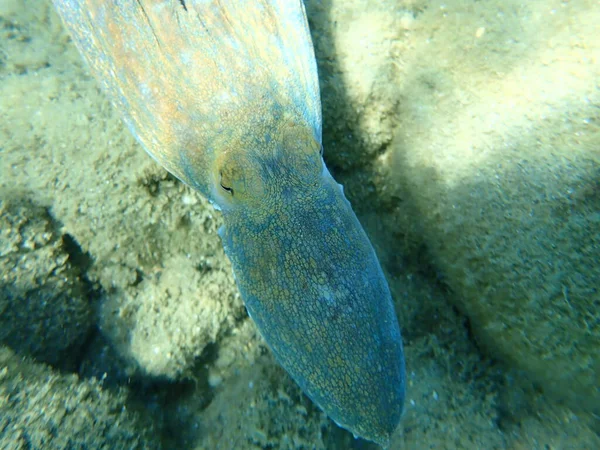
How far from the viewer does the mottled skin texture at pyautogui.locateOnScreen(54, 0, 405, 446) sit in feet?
5.25

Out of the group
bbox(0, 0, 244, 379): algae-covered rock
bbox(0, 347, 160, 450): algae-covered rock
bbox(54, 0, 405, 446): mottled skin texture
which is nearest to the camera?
bbox(54, 0, 405, 446): mottled skin texture

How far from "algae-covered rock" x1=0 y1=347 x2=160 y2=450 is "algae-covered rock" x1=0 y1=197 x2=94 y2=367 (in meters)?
0.22

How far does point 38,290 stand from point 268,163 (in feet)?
6.57

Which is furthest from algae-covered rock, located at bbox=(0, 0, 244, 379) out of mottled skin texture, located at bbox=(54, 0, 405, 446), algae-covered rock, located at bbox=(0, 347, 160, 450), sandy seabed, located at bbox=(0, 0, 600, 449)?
mottled skin texture, located at bbox=(54, 0, 405, 446)

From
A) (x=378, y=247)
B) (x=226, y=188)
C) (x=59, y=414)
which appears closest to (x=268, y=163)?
(x=226, y=188)

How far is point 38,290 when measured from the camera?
94.7 inches

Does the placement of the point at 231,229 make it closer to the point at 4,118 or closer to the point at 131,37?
the point at 131,37

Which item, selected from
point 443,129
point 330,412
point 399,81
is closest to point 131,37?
point 399,81

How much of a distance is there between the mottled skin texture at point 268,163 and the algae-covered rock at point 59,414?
1.30 m

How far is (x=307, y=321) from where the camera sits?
162cm

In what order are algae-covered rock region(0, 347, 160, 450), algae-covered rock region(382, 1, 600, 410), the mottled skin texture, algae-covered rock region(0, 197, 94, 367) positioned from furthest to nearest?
algae-covered rock region(0, 197, 94, 367), algae-covered rock region(382, 1, 600, 410), algae-covered rock region(0, 347, 160, 450), the mottled skin texture

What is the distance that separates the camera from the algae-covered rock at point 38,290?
2.29 meters

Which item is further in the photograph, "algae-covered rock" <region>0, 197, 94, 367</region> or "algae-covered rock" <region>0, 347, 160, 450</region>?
"algae-covered rock" <region>0, 197, 94, 367</region>

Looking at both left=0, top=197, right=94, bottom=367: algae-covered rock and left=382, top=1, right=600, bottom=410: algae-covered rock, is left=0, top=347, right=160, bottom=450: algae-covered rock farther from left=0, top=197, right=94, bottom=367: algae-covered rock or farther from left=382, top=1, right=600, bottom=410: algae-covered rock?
left=382, top=1, right=600, bottom=410: algae-covered rock
